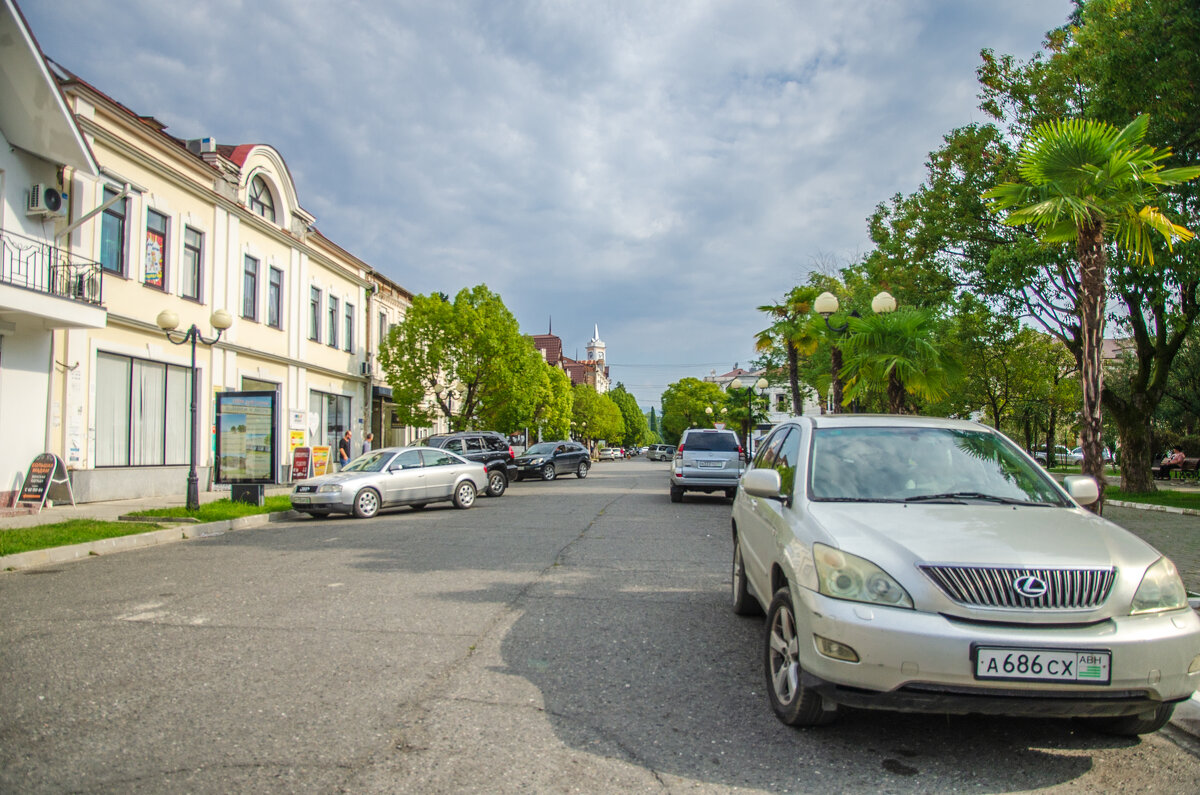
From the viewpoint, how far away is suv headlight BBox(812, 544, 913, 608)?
3430 millimetres

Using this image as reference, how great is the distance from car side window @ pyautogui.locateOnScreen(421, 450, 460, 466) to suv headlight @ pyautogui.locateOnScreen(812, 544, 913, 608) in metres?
14.6

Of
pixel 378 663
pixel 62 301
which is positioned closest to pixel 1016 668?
pixel 378 663

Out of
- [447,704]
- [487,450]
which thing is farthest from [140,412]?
[447,704]

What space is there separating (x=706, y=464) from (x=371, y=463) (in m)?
7.55

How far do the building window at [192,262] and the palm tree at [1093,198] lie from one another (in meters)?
20.4

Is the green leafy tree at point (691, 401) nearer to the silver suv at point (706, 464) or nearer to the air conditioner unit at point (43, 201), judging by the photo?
the silver suv at point (706, 464)

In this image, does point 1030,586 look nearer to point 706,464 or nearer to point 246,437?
point 706,464

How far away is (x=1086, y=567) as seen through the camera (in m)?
3.44

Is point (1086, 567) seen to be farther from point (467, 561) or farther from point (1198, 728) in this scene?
point (467, 561)

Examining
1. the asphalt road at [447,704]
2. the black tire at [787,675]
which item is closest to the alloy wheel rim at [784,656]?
the black tire at [787,675]

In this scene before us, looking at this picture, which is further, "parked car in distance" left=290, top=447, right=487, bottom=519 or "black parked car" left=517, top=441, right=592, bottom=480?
"black parked car" left=517, top=441, right=592, bottom=480

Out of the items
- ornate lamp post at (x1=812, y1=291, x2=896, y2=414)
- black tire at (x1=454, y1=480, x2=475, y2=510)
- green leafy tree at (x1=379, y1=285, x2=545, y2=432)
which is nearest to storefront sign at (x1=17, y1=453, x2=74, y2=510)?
black tire at (x1=454, y1=480, x2=475, y2=510)

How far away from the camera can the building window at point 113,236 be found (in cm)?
1800

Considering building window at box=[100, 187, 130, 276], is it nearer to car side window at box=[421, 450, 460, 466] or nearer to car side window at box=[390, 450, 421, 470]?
car side window at box=[390, 450, 421, 470]
